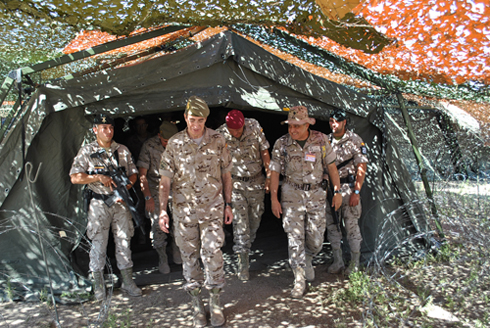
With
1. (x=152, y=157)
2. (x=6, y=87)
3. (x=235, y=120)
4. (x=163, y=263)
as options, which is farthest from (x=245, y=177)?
(x=6, y=87)

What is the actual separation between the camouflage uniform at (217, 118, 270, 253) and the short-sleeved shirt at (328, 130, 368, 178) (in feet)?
2.88

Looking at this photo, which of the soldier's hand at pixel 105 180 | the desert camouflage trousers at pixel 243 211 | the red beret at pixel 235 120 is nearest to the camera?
the soldier's hand at pixel 105 180

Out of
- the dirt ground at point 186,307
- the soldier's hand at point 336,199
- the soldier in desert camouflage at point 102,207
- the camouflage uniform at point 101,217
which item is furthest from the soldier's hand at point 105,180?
the soldier's hand at point 336,199

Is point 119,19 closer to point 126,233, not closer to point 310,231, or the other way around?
point 126,233

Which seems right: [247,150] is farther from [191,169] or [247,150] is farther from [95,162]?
[95,162]

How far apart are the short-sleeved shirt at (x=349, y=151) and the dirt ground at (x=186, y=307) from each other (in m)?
1.26

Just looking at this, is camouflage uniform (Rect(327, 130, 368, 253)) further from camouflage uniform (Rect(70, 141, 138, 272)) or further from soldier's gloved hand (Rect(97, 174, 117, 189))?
soldier's gloved hand (Rect(97, 174, 117, 189))

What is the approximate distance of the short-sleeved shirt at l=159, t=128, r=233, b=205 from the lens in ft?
10.2

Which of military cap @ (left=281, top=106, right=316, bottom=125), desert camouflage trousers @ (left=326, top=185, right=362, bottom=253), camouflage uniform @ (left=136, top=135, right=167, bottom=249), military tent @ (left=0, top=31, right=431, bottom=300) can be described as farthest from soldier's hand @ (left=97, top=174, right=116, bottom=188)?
desert camouflage trousers @ (left=326, top=185, right=362, bottom=253)

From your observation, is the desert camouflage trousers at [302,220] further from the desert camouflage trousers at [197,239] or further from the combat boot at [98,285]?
the combat boot at [98,285]

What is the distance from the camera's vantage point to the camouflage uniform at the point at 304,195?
365cm

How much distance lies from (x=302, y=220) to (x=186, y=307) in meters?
1.42

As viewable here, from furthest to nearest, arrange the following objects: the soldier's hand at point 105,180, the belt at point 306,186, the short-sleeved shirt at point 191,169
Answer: the belt at point 306,186, the soldier's hand at point 105,180, the short-sleeved shirt at point 191,169

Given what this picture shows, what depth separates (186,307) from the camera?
136 inches
